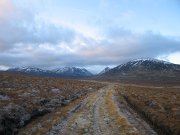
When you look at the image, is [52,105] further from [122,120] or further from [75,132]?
[75,132]

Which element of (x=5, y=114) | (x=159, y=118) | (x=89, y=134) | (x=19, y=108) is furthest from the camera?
(x=19, y=108)

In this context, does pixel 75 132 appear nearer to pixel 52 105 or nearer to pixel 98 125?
pixel 98 125

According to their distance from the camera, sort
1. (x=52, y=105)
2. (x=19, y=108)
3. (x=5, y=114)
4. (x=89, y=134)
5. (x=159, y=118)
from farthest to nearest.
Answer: (x=52, y=105) → (x=19, y=108) → (x=159, y=118) → (x=5, y=114) → (x=89, y=134)

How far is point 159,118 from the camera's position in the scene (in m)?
30.2

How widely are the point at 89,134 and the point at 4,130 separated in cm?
685

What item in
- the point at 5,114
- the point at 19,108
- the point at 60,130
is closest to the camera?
the point at 60,130

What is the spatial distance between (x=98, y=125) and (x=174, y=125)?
22.2 feet

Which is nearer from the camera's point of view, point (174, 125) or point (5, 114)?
point (174, 125)

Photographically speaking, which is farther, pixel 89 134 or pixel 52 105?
pixel 52 105

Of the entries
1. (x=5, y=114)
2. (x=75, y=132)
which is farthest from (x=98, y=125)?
(x=5, y=114)

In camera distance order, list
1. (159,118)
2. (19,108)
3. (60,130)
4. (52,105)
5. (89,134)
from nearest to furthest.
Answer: (89,134)
(60,130)
(159,118)
(19,108)
(52,105)

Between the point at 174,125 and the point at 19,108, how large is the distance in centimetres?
1662

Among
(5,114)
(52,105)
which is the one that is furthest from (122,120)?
(52,105)

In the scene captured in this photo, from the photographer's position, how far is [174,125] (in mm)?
26000
